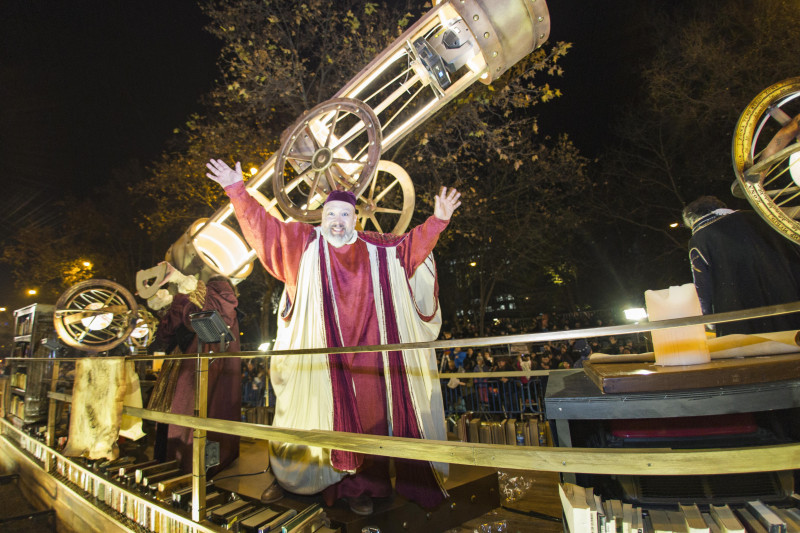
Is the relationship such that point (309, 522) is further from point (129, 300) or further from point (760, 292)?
point (129, 300)

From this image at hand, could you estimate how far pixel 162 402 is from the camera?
15.1 ft

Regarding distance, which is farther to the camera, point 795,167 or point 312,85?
point 312,85

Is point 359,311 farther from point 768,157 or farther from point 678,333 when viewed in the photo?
point 768,157

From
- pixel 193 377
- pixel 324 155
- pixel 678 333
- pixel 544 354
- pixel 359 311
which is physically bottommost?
pixel 544 354

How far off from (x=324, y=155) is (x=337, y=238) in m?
0.70

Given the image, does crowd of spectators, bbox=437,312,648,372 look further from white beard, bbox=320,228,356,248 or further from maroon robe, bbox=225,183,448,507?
white beard, bbox=320,228,356,248

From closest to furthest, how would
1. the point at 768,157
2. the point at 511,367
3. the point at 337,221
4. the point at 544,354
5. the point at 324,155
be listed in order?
the point at 768,157
the point at 337,221
the point at 324,155
the point at 544,354
the point at 511,367

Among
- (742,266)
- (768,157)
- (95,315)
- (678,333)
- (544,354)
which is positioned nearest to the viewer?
(678,333)

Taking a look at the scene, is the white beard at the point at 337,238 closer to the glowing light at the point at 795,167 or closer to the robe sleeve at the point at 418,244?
the robe sleeve at the point at 418,244

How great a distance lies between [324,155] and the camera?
354 cm

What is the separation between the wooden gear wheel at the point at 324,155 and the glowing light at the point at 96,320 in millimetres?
4134

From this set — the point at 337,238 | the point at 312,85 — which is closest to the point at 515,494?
the point at 337,238

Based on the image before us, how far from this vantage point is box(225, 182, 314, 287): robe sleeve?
10.8 feet

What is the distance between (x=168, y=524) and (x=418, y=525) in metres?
1.73
